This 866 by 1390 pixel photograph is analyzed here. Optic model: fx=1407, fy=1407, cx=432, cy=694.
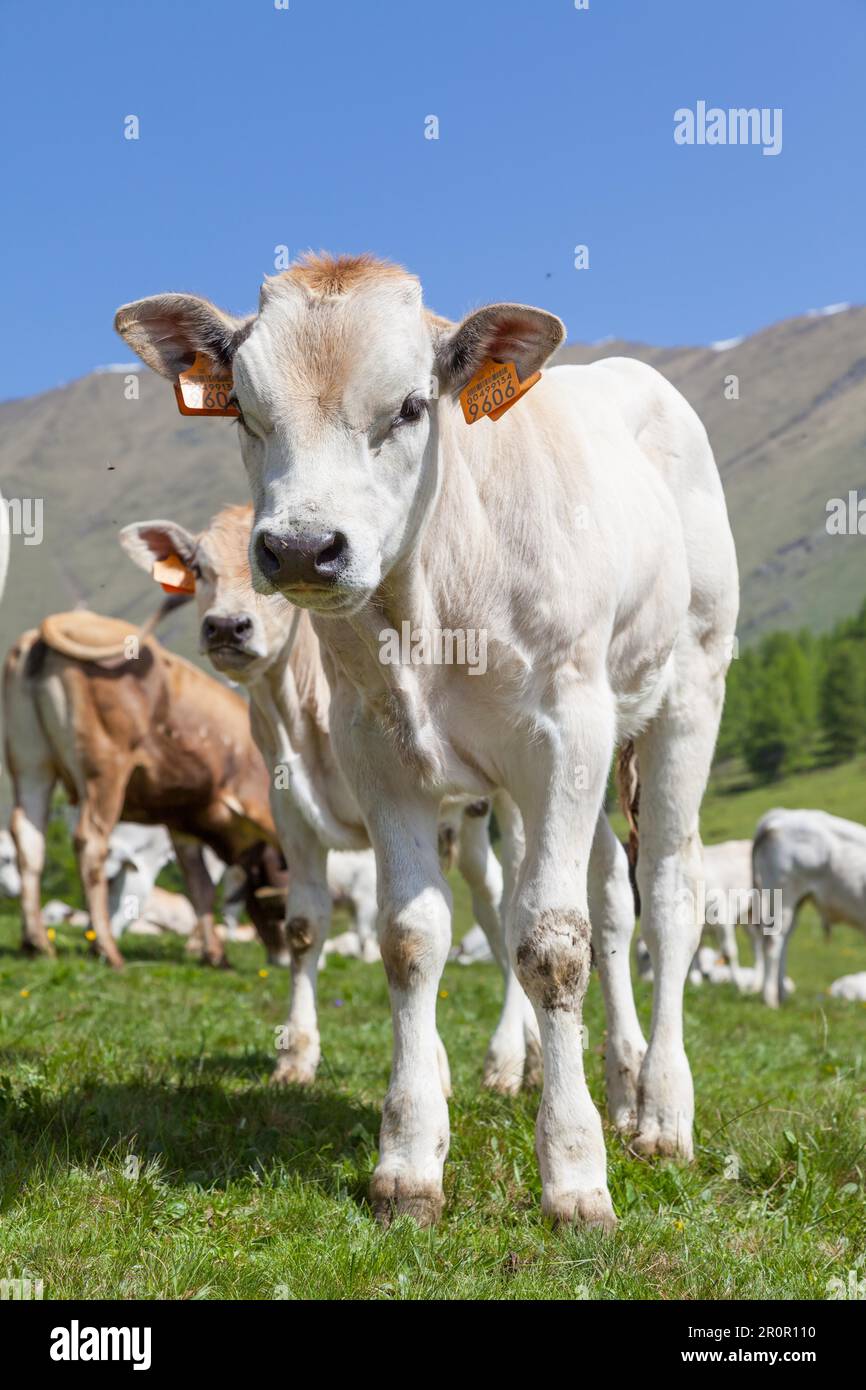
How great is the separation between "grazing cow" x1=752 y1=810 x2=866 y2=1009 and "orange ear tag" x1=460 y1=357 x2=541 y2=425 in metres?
16.8

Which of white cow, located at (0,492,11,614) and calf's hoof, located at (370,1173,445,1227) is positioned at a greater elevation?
white cow, located at (0,492,11,614)

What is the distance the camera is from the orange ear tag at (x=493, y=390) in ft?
15.2

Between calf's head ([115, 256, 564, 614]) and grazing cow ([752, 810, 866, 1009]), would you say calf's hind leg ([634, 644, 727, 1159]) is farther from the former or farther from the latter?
grazing cow ([752, 810, 866, 1009])

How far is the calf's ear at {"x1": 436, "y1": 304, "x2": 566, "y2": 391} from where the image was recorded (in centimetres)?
457

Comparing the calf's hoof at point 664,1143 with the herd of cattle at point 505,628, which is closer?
the herd of cattle at point 505,628

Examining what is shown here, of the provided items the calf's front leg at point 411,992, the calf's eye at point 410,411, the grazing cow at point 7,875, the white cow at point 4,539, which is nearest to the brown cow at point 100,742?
the white cow at point 4,539

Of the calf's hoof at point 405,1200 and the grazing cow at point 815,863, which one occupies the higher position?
the calf's hoof at point 405,1200

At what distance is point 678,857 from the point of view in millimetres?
6172

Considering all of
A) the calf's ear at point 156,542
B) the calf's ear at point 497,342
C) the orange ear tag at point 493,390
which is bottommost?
the calf's ear at point 156,542

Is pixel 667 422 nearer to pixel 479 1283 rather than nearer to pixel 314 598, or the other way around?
pixel 314 598

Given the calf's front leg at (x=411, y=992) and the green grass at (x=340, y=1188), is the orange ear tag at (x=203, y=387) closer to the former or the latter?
the calf's front leg at (x=411, y=992)

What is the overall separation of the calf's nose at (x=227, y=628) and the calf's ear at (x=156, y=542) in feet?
3.05

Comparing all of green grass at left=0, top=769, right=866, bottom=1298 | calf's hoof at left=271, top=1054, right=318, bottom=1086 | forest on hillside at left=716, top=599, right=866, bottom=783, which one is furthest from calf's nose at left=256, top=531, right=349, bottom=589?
forest on hillside at left=716, top=599, right=866, bottom=783

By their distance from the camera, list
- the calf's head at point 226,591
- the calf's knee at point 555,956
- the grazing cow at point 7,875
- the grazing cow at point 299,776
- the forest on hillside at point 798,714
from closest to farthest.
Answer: the calf's knee at point 555,956 → the grazing cow at point 299,776 → the calf's head at point 226,591 → the grazing cow at point 7,875 → the forest on hillside at point 798,714
